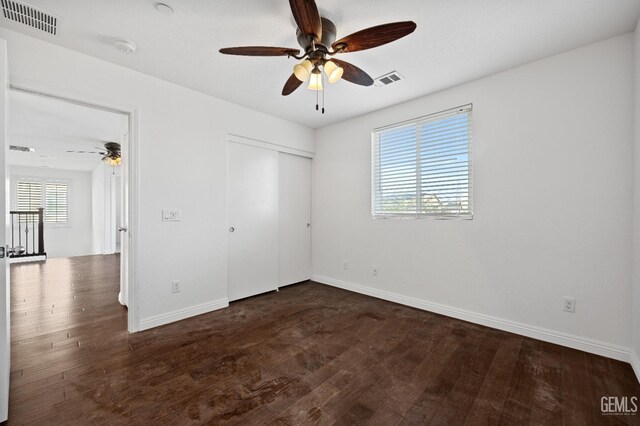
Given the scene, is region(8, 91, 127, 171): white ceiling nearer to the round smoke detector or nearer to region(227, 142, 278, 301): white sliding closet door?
the round smoke detector

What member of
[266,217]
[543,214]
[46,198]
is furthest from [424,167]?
[46,198]

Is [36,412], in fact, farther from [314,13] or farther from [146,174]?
[314,13]

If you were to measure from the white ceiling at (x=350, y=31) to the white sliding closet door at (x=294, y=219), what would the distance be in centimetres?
165

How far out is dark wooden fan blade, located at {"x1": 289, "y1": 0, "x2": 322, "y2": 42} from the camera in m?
1.49

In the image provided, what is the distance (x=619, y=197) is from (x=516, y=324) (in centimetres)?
139

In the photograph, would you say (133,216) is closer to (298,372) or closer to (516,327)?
(298,372)

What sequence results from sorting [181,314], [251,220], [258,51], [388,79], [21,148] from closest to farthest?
[258,51] < [388,79] < [181,314] < [251,220] < [21,148]

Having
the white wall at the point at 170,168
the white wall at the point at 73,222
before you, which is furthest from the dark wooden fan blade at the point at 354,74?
the white wall at the point at 73,222

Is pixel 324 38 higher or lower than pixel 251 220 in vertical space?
higher

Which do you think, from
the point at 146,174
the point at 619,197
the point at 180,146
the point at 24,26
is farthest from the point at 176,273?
the point at 619,197

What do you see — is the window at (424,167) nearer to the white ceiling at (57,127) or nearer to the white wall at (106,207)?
the white ceiling at (57,127)

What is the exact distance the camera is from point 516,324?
103 inches

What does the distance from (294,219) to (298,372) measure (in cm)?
265

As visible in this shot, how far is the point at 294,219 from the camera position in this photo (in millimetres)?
4410
